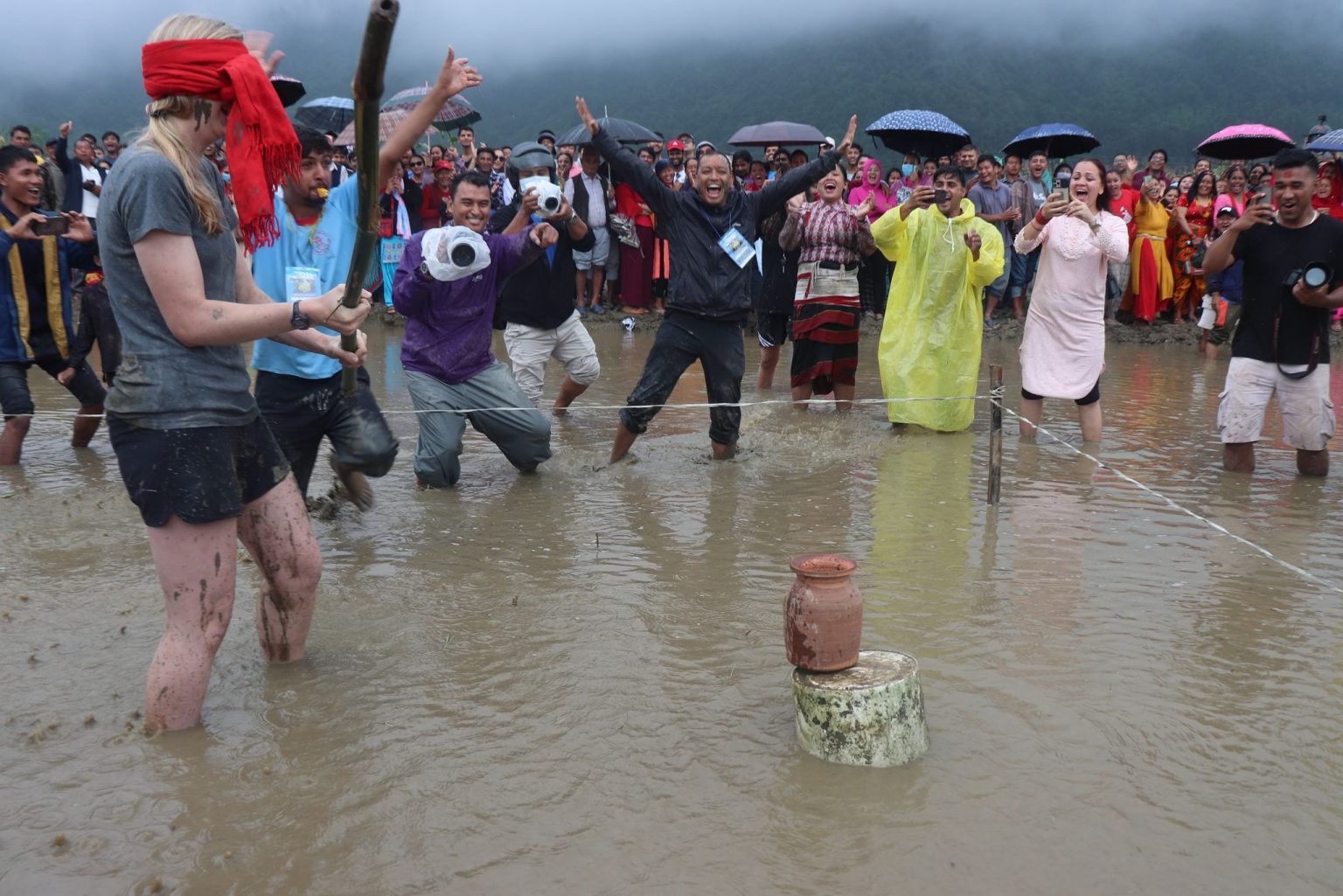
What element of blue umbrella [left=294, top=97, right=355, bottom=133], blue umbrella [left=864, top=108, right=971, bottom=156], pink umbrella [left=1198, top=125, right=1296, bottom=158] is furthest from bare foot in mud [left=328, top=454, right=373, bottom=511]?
pink umbrella [left=1198, top=125, right=1296, bottom=158]

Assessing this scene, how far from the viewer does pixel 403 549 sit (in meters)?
5.23

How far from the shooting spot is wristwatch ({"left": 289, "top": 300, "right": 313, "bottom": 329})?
2.95 m

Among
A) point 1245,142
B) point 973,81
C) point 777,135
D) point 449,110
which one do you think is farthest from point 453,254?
point 973,81

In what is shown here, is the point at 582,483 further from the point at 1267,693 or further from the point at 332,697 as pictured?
the point at 1267,693

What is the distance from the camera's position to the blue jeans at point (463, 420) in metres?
6.23

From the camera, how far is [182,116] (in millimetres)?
2896

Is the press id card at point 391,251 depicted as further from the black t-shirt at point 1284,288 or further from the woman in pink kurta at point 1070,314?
the black t-shirt at point 1284,288

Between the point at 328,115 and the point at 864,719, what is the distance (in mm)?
12348

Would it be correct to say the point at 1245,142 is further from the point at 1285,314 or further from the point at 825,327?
the point at 825,327

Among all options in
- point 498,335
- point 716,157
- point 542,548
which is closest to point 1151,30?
point 498,335

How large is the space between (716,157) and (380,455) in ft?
9.37

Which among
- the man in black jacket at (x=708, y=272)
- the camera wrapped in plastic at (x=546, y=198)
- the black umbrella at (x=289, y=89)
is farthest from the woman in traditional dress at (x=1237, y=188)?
the black umbrella at (x=289, y=89)

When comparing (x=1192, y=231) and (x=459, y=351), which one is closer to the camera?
(x=459, y=351)

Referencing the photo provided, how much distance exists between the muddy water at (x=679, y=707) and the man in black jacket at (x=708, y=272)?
1032 mm
